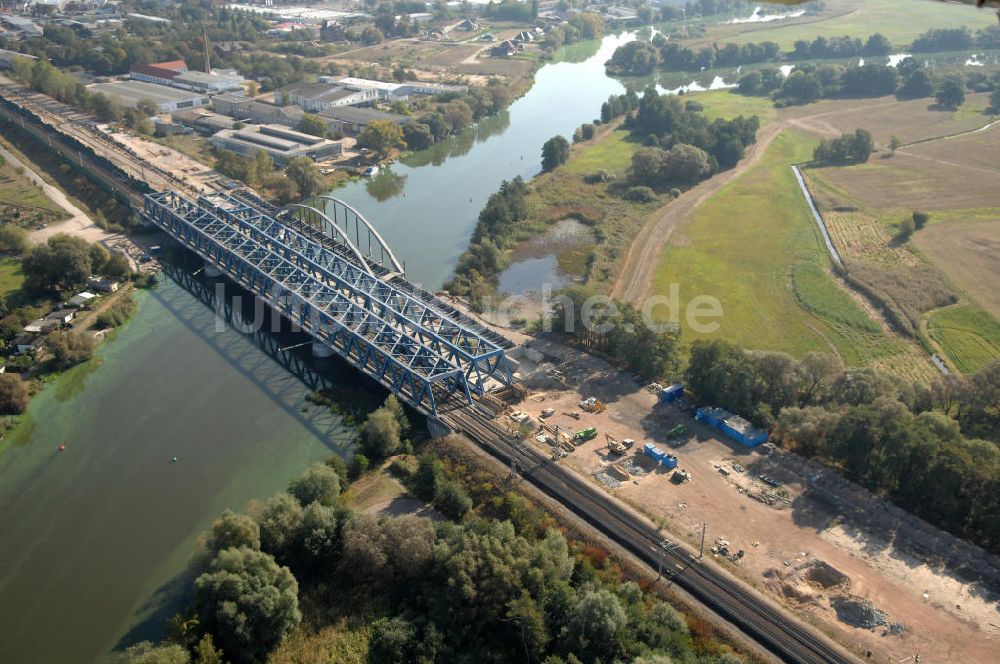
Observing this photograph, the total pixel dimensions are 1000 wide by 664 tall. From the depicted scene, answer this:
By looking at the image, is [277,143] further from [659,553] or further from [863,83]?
[863,83]

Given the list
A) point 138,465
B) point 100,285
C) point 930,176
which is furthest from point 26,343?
point 930,176

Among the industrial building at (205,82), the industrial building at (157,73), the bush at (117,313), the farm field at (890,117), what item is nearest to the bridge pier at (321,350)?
the bush at (117,313)

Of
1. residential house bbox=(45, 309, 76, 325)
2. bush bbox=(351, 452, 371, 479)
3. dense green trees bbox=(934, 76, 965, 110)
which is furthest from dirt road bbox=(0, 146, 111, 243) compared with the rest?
dense green trees bbox=(934, 76, 965, 110)

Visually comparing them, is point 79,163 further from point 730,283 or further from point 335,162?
point 730,283

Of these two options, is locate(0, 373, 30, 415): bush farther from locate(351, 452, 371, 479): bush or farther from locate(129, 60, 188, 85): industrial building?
locate(129, 60, 188, 85): industrial building

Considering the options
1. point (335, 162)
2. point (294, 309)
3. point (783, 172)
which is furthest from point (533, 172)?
point (294, 309)

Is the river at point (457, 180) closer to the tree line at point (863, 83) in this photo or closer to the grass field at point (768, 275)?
the grass field at point (768, 275)
